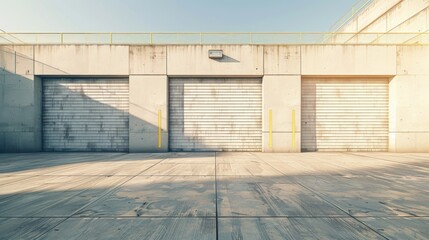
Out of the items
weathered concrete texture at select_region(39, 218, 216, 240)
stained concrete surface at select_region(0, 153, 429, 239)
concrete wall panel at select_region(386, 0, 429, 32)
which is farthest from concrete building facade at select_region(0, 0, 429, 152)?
weathered concrete texture at select_region(39, 218, 216, 240)

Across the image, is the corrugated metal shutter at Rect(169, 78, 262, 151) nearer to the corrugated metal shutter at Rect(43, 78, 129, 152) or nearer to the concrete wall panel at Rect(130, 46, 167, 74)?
the concrete wall panel at Rect(130, 46, 167, 74)

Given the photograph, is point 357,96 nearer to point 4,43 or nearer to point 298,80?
point 298,80

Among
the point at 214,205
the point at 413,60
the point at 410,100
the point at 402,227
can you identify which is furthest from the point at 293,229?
the point at 413,60

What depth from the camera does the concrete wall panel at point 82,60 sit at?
1088 centimetres

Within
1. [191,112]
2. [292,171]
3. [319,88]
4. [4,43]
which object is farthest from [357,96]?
[4,43]

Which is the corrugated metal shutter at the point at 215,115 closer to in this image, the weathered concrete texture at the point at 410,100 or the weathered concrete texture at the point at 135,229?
the weathered concrete texture at the point at 410,100

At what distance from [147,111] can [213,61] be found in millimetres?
4974

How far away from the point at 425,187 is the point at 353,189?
192 cm

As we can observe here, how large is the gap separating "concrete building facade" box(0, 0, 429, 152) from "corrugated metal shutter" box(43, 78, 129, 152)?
6cm

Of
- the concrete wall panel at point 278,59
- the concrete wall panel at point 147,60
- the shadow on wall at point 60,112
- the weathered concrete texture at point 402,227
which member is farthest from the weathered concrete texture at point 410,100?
the shadow on wall at point 60,112

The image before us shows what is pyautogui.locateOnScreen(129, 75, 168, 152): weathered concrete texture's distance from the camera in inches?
427

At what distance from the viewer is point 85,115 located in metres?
11.2

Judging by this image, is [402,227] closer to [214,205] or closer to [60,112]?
[214,205]

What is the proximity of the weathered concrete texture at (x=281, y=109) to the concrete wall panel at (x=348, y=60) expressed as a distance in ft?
4.07
